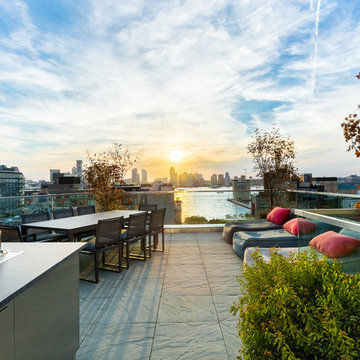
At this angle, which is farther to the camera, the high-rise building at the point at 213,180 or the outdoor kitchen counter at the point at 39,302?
the high-rise building at the point at 213,180

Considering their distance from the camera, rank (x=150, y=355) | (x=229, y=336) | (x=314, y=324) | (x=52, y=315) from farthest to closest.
→ (x=229, y=336) < (x=150, y=355) < (x=52, y=315) < (x=314, y=324)

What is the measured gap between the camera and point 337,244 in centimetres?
199

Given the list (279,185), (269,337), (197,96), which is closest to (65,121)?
(197,96)

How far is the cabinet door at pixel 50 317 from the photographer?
4.34ft

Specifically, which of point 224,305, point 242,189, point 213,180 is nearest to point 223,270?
point 224,305

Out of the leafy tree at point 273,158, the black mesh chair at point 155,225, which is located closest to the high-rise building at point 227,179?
the leafy tree at point 273,158

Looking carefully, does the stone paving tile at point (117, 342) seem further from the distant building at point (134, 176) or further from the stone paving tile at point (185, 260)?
the distant building at point (134, 176)

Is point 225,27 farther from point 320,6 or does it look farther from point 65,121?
Answer: point 65,121

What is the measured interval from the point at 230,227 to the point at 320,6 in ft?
16.6

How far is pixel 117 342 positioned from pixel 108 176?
18.2 ft

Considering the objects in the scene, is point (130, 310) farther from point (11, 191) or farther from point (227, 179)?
point (227, 179)

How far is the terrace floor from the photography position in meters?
2.21

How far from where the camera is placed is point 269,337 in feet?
3.31

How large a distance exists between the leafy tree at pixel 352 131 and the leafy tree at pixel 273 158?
4.97m
